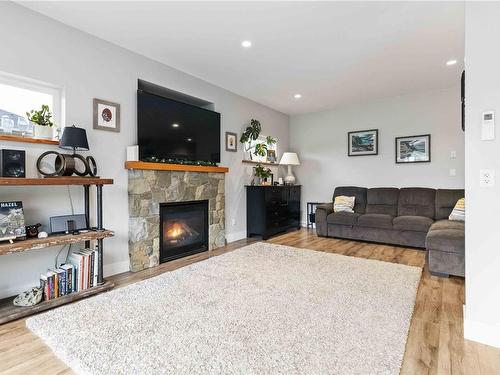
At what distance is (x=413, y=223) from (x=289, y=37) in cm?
317

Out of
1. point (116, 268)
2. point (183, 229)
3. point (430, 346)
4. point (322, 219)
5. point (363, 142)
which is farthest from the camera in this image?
point (363, 142)

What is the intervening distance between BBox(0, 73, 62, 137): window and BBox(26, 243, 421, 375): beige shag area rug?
162 centimetres

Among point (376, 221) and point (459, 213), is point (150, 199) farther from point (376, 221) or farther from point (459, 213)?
point (459, 213)

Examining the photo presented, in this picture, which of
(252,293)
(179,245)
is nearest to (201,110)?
(179,245)

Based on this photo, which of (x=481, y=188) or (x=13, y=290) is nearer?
(x=481, y=188)

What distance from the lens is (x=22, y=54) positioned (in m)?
2.38

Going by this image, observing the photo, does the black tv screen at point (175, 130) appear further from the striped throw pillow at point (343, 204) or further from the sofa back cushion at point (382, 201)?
the sofa back cushion at point (382, 201)

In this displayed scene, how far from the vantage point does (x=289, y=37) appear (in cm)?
288

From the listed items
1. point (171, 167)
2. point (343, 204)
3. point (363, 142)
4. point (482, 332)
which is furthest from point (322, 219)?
point (482, 332)

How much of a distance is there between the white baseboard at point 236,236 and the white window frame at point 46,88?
2.81m

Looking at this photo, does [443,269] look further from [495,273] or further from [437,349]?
[437,349]

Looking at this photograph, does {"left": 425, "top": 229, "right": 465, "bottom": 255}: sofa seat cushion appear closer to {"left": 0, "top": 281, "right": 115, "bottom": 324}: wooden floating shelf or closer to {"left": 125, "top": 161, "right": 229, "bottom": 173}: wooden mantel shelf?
{"left": 125, "top": 161, "right": 229, "bottom": 173}: wooden mantel shelf

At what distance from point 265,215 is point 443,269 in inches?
102

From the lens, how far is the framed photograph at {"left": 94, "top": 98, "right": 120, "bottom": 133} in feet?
9.41
